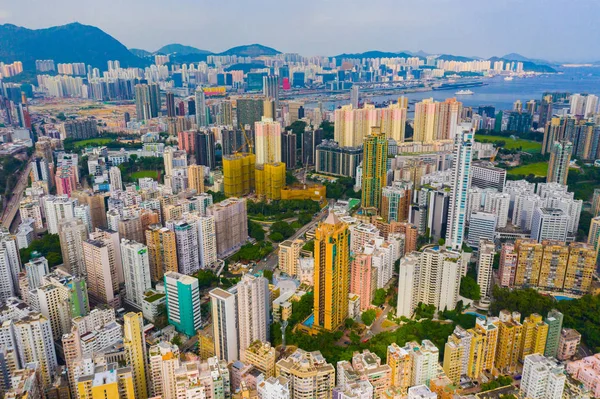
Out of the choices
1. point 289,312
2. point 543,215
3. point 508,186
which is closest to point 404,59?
point 508,186

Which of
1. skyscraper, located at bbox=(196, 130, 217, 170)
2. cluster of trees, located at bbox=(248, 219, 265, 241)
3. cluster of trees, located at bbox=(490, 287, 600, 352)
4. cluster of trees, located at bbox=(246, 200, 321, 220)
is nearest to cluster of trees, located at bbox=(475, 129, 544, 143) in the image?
cluster of trees, located at bbox=(246, 200, 321, 220)

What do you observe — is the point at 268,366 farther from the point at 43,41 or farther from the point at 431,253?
the point at 43,41

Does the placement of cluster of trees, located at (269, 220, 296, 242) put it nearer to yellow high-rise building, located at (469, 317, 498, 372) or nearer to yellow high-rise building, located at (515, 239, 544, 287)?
yellow high-rise building, located at (515, 239, 544, 287)

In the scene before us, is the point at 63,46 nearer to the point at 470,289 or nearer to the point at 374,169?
the point at 374,169

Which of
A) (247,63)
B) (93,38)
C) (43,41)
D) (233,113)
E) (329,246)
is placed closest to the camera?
(329,246)

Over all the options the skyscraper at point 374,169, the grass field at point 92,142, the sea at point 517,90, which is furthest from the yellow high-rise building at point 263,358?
the sea at point 517,90

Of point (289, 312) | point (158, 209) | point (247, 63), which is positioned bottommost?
point (289, 312)
